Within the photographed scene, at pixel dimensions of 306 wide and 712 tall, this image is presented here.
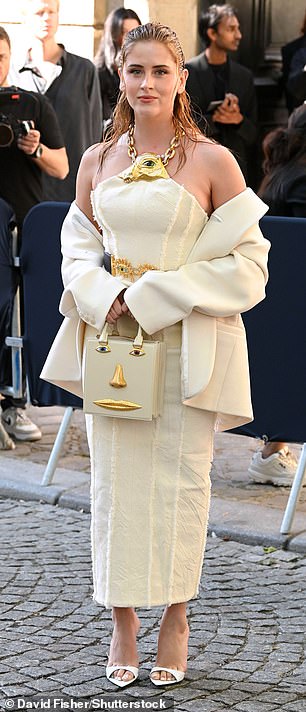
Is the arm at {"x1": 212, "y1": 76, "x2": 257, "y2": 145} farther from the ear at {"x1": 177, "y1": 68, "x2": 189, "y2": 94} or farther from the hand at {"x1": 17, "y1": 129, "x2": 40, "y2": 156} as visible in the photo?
the ear at {"x1": 177, "y1": 68, "x2": 189, "y2": 94}

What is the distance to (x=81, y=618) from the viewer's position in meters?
5.20

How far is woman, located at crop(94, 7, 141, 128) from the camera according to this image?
9420mm

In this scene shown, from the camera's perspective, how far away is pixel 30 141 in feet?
25.5

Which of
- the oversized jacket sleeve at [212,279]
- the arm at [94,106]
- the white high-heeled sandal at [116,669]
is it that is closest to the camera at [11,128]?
the arm at [94,106]

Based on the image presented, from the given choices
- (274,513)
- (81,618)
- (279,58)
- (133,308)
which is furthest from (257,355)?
(279,58)

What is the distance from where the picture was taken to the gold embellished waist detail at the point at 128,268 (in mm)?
4395

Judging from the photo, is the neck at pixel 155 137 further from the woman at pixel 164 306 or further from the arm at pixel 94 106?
the arm at pixel 94 106

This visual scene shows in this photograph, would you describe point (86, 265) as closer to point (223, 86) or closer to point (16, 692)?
point (16, 692)

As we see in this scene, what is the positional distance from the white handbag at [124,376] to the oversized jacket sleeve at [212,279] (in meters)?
0.08

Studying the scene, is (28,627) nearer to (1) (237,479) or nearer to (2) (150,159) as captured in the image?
(2) (150,159)

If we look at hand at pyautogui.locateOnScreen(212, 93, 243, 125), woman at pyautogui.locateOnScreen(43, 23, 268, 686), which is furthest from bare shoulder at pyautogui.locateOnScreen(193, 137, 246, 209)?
hand at pyautogui.locateOnScreen(212, 93, 243, 125)

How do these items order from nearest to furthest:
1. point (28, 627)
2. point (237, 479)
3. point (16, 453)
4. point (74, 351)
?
point (74, 351) < point (28, 627) < point (237, 479) < point (16, 453)

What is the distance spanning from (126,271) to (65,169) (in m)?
3.74

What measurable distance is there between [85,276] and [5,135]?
11.6 feet
